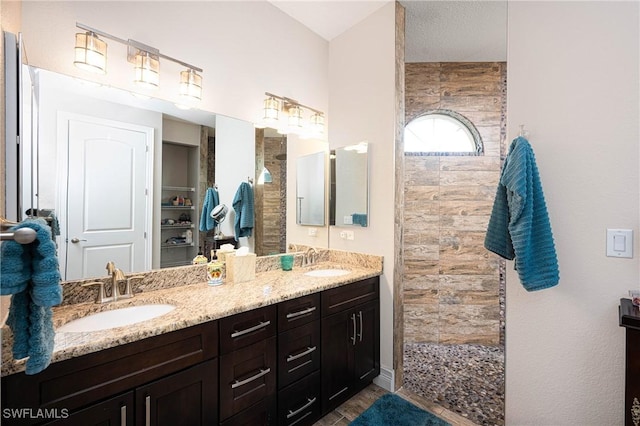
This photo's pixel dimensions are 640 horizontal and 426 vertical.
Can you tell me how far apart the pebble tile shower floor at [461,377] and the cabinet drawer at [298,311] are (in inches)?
47.1

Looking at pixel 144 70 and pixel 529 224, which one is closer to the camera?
pixel 529 224

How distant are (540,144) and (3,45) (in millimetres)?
2392

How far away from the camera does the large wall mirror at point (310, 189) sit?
2762mm

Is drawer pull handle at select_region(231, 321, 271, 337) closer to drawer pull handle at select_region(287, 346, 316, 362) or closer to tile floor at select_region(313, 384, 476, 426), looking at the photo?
drawer pull handle at select_region(287, 346, 316, 362)

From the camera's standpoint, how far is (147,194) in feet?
5.81

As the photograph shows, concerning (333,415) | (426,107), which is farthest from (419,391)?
(426,107)

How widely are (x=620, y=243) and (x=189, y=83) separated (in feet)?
8.12

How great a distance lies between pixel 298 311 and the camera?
71.0 inches

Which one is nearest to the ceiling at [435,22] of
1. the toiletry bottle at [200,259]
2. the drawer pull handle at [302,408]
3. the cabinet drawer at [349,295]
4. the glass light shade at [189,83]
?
the glass light shade at [189,83]

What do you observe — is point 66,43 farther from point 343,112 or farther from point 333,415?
point 333,415

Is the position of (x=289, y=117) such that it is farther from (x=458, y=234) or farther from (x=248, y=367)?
(x=458, y=234)

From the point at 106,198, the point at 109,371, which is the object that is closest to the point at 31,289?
the point at 109,371

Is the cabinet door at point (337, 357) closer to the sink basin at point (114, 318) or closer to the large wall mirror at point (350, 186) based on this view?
the large wall mirror at point (350, 186)

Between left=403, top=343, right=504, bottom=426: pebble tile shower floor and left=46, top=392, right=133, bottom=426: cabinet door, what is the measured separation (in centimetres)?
202
